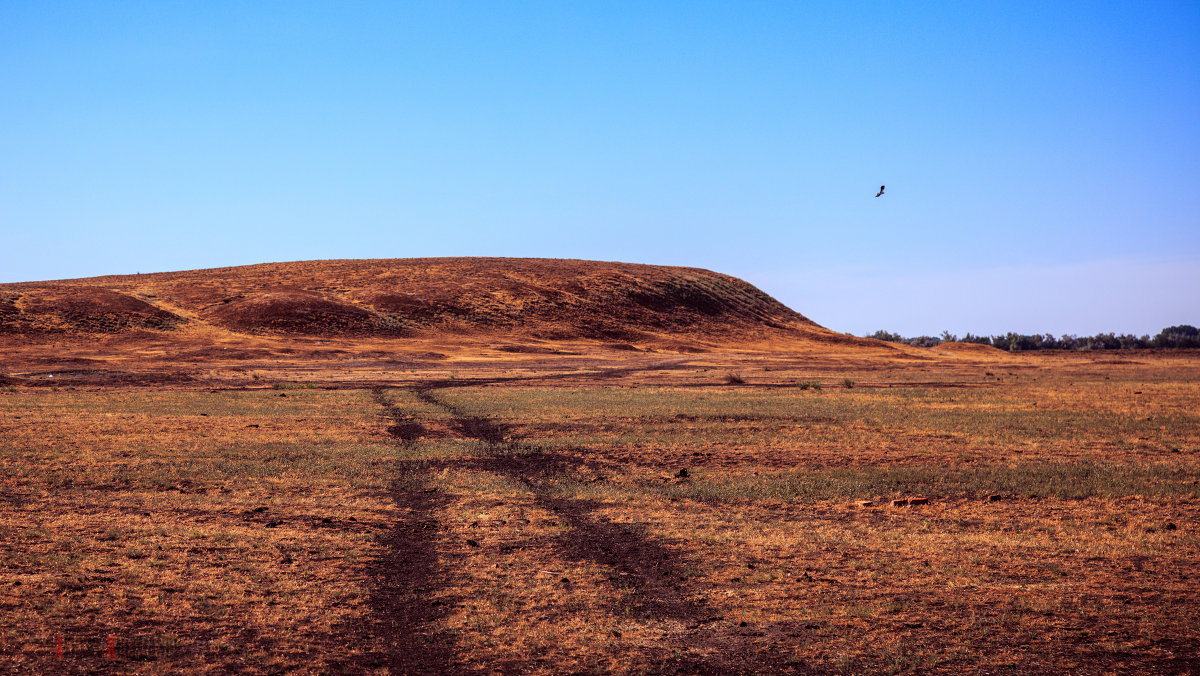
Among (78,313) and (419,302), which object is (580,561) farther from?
(419,302)

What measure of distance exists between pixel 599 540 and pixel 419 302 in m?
72.7

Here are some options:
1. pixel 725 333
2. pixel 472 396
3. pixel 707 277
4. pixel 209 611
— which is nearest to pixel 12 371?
pixel 472 396

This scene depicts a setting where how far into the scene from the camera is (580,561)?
9766mm

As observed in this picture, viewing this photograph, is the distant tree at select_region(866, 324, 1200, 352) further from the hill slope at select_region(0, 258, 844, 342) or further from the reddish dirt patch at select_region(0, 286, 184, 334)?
the reddish dirt patch at select_region(0, 286, 184, 334)

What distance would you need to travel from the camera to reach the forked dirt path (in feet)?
22.6

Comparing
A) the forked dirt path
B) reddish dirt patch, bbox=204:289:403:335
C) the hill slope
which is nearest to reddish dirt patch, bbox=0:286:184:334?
the hill slope

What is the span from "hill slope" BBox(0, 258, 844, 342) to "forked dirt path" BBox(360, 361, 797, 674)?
58.8 meters

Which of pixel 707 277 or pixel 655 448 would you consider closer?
pixel 655 448

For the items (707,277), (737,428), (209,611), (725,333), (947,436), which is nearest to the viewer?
(209,611)

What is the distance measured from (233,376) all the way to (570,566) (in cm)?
3506

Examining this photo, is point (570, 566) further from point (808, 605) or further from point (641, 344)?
point (641, 344)

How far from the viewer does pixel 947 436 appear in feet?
66.9

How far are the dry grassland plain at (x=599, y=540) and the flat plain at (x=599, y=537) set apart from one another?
0.16ft

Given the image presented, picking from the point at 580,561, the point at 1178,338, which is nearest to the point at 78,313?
the point at 580,561
